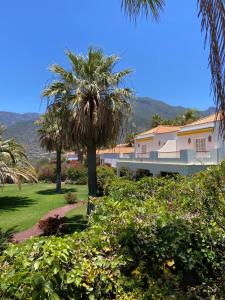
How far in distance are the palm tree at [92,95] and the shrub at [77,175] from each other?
27.3 meters

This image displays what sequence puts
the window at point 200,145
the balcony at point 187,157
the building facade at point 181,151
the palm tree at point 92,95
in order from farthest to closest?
the window at point 200,145
the building facade at point 181,151
the balcony at point 187,157
the palm tree at point 92,95

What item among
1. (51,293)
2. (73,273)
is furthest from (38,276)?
(73,273)

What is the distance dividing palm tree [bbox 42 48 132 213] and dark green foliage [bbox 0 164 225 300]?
878cm

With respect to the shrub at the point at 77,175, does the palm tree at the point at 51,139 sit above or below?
above

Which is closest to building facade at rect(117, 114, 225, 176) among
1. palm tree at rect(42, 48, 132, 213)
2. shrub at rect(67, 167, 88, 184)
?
palm tree at rect(42, 48, 132, 213)

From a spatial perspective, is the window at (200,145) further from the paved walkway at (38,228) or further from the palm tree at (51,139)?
the palm tree at (51,139)

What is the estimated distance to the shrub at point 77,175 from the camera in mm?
42406

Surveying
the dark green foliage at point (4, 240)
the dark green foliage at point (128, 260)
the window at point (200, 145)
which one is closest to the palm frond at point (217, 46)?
the dark green foliage at point (128, 260)

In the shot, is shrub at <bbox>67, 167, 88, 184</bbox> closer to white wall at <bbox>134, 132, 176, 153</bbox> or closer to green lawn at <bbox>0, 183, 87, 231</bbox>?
white wall at <bbox>134, 132, 176, 153</bbox>

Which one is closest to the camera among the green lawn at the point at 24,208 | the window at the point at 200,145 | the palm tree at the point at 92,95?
the palm tree at the point at 92,95

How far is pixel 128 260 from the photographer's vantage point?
4270 millimetres

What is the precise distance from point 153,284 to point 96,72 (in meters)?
11.8

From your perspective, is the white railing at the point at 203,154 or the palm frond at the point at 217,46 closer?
the palm frond at the point at 217,46

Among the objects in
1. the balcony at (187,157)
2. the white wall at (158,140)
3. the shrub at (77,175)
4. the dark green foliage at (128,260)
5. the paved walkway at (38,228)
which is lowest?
the paved walkway at (38,228)
